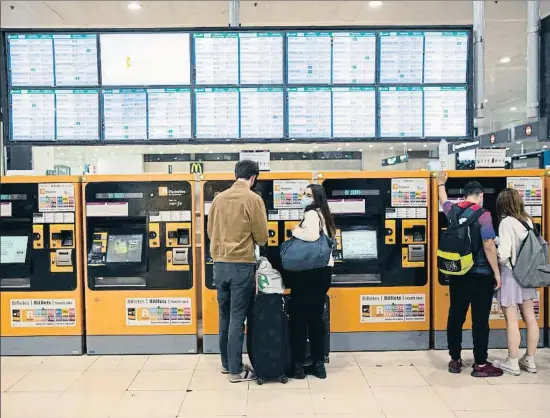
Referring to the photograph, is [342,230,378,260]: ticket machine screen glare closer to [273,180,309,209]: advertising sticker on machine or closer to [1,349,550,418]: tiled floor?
[273,180,309,209]: advertising sticker on machine

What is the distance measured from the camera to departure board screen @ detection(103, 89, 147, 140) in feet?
14.2

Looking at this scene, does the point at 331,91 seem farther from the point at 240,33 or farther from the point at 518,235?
the point at 518,235

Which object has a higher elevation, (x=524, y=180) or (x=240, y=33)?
(x=240, y=33)

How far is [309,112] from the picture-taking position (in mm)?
4371

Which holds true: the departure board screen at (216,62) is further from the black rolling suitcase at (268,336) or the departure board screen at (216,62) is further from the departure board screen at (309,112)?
the black rolling suitcase at (268,336)

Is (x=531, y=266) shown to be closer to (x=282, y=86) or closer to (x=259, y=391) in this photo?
(x=259, y=391)

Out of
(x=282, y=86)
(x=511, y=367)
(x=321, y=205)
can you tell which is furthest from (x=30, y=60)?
(x=511, y=367)

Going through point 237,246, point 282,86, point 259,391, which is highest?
point 282,86

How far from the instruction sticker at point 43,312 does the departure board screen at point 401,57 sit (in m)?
3.46

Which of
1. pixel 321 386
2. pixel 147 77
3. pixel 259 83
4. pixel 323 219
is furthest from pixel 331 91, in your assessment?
pixel 321 386

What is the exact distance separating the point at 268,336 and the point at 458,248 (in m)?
1.56

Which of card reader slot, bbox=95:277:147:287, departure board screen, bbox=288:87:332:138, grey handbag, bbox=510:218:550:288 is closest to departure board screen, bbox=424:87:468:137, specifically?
departure board screen, bbox=288:87:332:138

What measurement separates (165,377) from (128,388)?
0.32 m

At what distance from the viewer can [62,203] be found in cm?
441
